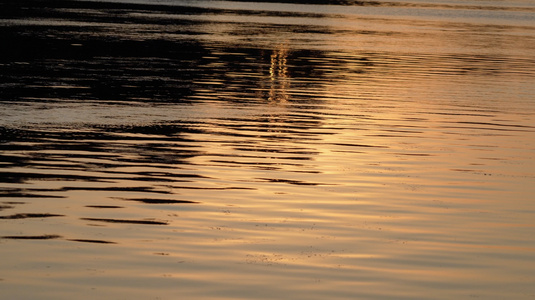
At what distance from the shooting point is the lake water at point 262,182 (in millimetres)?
9914

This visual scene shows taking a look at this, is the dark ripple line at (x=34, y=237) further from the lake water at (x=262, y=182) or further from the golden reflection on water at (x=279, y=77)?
the golden reflection on water at (x=279, y=77)

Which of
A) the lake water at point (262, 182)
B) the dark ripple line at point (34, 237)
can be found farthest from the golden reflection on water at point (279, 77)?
the dark ripple line at point (34, 237)

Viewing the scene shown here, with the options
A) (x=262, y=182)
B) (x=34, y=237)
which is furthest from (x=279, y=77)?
(x=34, y=237)

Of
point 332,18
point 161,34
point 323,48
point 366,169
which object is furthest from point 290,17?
point 366,169

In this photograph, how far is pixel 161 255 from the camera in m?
10.5

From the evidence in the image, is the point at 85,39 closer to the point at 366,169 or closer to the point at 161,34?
the point at 161,34

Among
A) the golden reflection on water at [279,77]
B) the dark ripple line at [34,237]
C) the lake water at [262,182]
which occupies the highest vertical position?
the dark ripple line at [34,237]

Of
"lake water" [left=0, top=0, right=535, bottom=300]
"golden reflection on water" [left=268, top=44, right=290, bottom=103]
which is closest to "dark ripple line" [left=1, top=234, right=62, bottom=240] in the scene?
"lake water" [left=0, top=0, right=535, bottom=300]

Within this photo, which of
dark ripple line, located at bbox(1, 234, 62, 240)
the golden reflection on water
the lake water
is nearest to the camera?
the lake water

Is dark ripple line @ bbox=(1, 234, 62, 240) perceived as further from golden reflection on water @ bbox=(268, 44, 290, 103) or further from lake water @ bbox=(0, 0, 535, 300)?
golden reflection on water @ bbox=(268, 44, 290, 103)

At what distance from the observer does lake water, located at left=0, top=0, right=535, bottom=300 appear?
9914 millimetres

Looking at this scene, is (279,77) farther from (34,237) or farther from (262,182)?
(34,237)

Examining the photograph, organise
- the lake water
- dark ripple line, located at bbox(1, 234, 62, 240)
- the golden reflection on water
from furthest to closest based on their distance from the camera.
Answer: the golden reflection on water, dark ripple line, located at bbox(1, 234, 62, 240), the lake water

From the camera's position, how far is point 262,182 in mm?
14500
